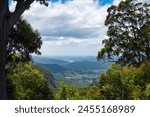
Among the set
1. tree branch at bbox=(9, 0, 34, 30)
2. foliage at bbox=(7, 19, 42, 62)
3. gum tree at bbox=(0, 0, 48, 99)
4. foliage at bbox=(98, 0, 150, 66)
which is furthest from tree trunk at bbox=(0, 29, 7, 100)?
foliage at bbox=(98, 0, 150, 66)

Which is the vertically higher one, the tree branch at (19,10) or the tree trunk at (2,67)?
the tree branch at (19,10)

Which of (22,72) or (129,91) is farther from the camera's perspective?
(22,72)

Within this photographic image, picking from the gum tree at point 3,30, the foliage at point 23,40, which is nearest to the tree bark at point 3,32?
the gum tree at point 3,30

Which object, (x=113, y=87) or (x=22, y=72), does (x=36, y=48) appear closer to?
(x=113, y=87)

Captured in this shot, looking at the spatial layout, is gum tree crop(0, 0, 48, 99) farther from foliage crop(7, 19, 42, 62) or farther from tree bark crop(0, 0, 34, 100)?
foliage crop(7, 19, 42, 62)


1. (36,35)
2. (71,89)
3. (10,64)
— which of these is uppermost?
(36,35)

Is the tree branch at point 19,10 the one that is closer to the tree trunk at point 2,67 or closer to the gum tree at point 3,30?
the gum tree at point 3,30

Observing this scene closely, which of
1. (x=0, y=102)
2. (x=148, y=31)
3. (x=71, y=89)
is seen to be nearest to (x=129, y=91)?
(x=71, y=89)

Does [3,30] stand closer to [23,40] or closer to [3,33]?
[3,33]
